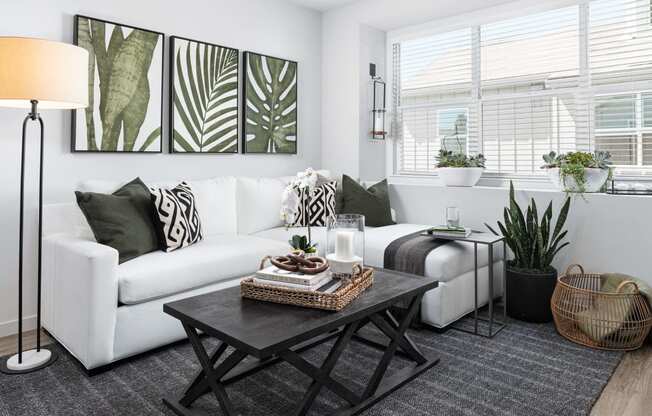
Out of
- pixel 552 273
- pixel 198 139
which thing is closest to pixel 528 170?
pixel 552 273

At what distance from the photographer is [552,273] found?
9.66 ft

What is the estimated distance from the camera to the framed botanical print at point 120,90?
2.95 m

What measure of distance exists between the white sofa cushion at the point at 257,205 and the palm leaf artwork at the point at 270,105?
18.9 inches

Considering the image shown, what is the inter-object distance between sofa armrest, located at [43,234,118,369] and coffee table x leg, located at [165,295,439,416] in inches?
20.9

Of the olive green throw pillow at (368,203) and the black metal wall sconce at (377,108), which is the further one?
the black metal wall sconce at (377,108)

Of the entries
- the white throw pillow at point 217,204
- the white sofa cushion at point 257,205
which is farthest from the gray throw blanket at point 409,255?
the white throw pillow at point 217,204

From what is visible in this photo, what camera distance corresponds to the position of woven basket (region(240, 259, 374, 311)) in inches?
69.1

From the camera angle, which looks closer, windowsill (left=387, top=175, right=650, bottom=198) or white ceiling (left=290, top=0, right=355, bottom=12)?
windowsill (left=387, top=175, right=650, bottom=198)

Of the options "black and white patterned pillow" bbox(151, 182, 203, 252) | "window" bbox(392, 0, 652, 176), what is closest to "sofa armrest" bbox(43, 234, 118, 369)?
"black and white patterned pillow" bbox(151, 182, 203, 252)

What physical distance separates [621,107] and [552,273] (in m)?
1.33

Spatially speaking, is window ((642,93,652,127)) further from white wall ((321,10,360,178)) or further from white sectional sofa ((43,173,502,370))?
white wall ((321,10,360,178))

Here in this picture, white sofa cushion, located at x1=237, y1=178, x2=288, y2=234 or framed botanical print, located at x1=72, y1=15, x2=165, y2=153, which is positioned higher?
framed botanical print, located at x1=72, y1=15, x2=165, y2=153

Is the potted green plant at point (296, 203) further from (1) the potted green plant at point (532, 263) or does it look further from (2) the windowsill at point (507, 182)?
(2) the windowsill at point (507, 182)

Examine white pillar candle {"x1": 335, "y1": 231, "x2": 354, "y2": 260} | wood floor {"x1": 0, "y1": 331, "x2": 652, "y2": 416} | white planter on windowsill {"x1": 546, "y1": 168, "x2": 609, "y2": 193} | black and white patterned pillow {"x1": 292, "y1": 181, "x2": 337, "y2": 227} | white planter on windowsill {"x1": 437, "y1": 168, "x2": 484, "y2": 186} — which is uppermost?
white planter on windowsill {"x1": 437, "y1": 168, "x2": 484, "y2": 186}
